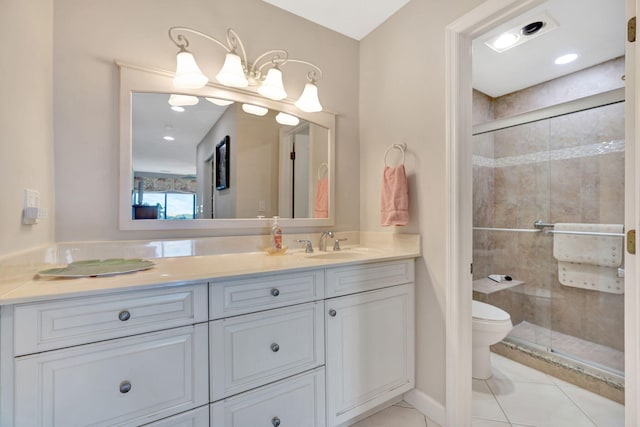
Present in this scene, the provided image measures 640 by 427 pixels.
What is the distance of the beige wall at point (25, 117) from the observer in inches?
34.4

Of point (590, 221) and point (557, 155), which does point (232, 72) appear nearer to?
point (557, 155)

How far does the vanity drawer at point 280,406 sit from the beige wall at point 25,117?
91 cm

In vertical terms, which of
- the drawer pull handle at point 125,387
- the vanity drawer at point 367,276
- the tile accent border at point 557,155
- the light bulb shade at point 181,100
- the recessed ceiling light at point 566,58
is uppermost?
the recessed ceiling light at point 566,58

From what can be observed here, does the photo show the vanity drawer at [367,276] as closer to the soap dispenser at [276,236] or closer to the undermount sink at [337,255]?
the undermount sink at [337,255]

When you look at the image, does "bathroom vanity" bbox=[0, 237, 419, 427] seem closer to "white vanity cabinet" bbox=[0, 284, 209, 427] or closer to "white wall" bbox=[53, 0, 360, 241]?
"white vanity cabinet" bbox=[0, 284, 209, 427]

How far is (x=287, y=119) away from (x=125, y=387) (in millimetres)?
1585

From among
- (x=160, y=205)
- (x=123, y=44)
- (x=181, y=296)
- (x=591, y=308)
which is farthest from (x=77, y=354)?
(x=591, y=308)

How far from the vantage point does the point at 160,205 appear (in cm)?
144

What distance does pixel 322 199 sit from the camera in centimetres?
199

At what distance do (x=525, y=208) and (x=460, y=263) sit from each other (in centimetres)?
181

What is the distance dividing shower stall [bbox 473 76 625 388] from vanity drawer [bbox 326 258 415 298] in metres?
1.45

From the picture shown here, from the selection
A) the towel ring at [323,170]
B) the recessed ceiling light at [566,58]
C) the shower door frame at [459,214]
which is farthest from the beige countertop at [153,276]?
the recessed ceiling light at [566,58]

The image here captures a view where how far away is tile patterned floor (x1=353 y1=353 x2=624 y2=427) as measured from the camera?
150 centimetres

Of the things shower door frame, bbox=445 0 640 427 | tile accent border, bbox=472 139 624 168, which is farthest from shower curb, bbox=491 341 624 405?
tile accent border, bbox=472 139 624 168
